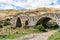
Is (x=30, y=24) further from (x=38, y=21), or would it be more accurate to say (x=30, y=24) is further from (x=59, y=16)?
(x=59, y=16)

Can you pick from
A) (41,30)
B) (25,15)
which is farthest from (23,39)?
(25,15)

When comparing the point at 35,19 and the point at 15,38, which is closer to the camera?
the point at 15,38

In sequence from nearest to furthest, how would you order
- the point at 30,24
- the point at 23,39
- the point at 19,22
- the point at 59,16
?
the point at 23,39, the point at 59,16, the point at 30,24, the point at 19,22

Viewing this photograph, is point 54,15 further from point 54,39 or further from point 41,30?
point 54,39

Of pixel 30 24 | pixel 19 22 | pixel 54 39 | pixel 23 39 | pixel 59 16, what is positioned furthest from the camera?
pixel 19 22

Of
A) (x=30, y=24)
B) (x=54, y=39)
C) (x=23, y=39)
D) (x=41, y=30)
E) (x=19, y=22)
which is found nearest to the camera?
(x=54, y=39)

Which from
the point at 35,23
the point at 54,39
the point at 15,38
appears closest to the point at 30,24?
the point at 35,23

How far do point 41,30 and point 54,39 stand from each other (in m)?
11.7

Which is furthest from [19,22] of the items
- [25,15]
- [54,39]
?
[54,39]

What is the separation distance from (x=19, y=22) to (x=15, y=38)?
1550 centimetres

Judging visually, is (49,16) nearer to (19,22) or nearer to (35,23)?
(35,23)

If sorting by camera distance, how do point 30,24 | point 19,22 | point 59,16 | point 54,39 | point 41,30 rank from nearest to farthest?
point 54,39, point 41,30, point 59,16, point 30,24, point 19,22

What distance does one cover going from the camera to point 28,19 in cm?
3953

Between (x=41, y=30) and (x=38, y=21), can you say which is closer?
Answer: (x=41, y=30)
